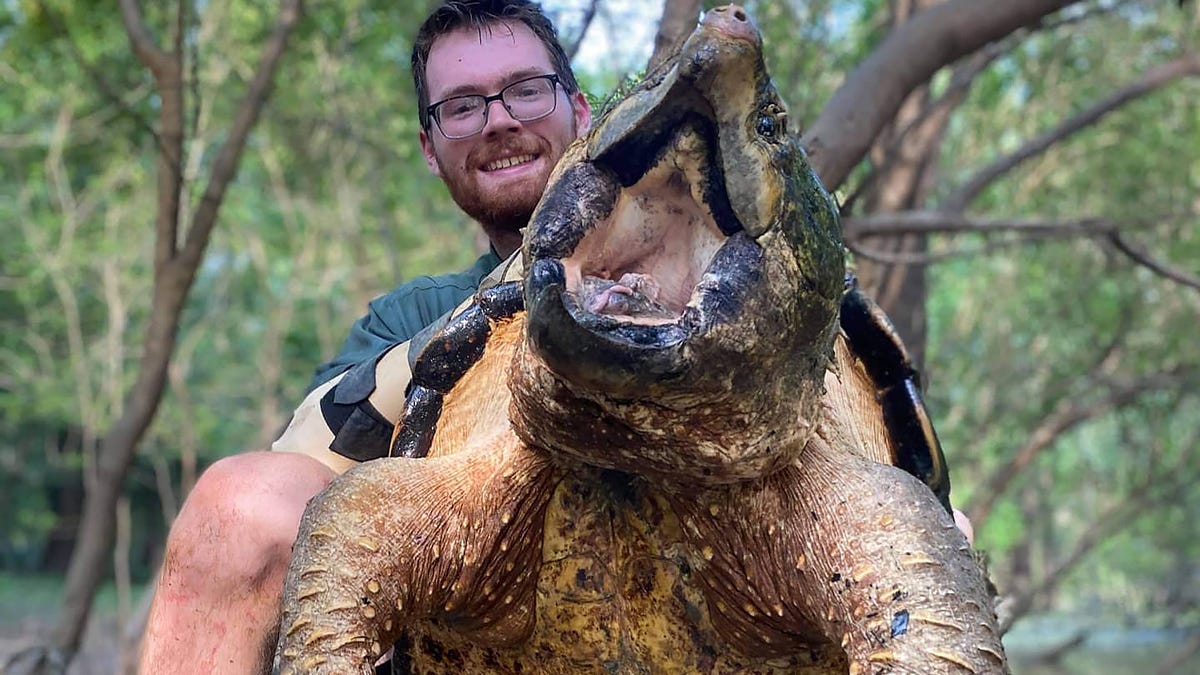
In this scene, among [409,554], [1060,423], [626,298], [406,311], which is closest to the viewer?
[626,298]

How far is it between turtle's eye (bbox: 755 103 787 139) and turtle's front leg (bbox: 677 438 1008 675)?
478mm

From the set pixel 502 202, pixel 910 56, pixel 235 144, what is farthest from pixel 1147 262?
pixel 235 144

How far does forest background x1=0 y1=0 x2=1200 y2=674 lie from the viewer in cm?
548

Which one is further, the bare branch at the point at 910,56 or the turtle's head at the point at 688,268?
the bare branch at the point at 910,56

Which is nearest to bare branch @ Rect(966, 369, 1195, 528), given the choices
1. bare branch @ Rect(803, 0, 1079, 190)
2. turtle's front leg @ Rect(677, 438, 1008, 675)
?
bare branch @ Rect(803, 0, 1079, 190)

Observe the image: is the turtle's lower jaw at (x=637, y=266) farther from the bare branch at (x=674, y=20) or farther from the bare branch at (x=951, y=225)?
the bare branch at (x=951, y=225)

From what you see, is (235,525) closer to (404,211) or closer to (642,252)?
(642,252)

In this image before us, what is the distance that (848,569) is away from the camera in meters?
1.53

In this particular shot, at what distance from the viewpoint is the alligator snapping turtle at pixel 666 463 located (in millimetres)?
1287

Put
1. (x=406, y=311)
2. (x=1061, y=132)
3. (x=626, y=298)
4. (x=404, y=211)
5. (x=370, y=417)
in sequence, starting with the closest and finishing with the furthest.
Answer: (x=626, y=298) < (x=370, y=417) < (x=406, y=311) < (x=1061, y=132) < (x=404, y=211)

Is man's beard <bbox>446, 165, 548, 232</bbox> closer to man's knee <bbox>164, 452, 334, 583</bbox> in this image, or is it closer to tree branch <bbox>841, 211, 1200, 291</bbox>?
man's knee <bbox>164, 452, 334, 583</bbox>

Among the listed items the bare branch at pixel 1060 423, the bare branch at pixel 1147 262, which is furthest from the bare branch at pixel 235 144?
the bare branch at pixel 1060 423

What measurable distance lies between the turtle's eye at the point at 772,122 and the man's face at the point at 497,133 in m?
1.13

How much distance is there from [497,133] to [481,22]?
24cm
